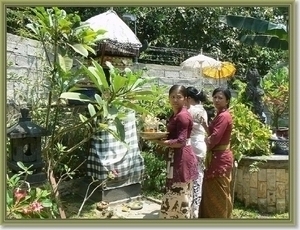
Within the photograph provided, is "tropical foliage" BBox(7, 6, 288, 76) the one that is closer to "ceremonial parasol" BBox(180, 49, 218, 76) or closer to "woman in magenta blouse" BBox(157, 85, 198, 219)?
"ceremonial parasol" BBox(180, 49, 218, 76)

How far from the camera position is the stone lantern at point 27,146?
5.90 feet

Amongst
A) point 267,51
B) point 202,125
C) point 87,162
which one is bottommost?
point 87,162

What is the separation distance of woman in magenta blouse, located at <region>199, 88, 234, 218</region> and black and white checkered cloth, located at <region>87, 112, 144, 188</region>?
55 centimetres

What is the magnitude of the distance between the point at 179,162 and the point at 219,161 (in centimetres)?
30

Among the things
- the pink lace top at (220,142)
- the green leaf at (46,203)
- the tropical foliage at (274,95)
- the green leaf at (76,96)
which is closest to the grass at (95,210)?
the pink lace top at (220,142)

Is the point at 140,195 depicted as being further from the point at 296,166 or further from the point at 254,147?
the point at 296,166

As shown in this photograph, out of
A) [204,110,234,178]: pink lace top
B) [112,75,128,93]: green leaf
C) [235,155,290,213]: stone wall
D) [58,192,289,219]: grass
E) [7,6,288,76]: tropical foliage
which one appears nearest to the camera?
[112,75,128,93]: green leaf

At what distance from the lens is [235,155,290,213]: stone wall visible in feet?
8.25

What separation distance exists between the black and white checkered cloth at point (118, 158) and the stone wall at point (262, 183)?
26.8 inches

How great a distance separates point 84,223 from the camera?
1.74 m

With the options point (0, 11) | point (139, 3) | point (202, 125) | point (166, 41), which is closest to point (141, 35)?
point (166, 41)

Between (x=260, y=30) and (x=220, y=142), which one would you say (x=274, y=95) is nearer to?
(x=260, y=30)

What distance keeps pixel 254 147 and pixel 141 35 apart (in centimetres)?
110

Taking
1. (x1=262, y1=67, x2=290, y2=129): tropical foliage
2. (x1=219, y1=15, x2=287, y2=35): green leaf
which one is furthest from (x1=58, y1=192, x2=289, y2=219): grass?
(x1=219, y1=15, x2=287, y2=35): green leaf
